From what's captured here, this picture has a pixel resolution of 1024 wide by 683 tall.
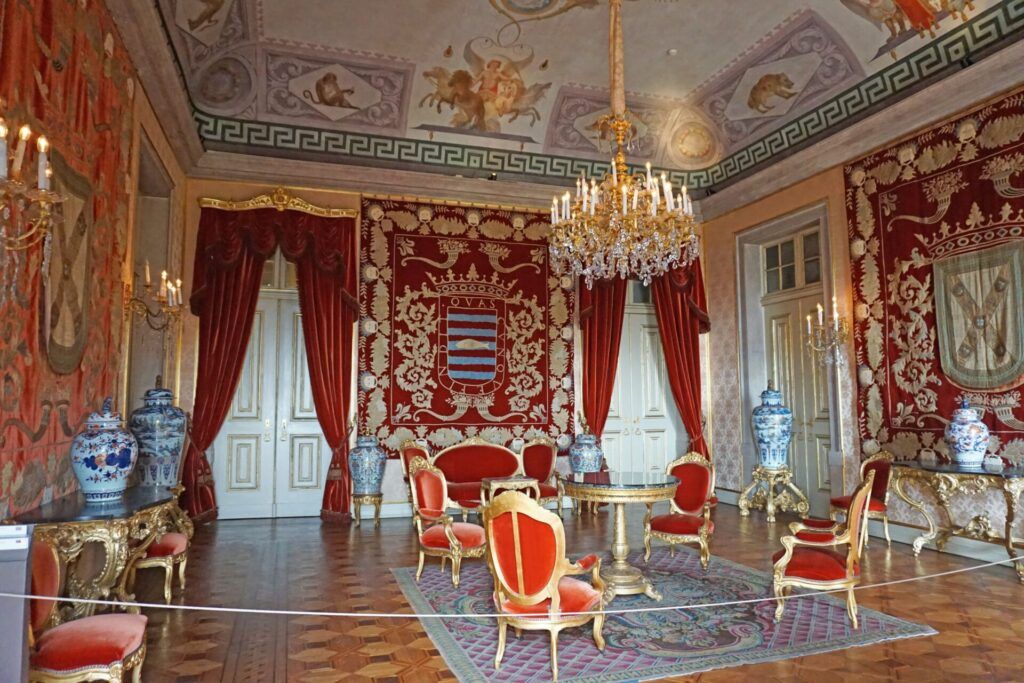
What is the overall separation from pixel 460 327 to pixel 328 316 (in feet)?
4.86

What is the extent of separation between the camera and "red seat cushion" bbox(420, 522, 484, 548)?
4.78 meters

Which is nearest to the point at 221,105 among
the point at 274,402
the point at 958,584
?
the point at 274,402

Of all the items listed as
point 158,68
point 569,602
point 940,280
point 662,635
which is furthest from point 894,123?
point 158,68

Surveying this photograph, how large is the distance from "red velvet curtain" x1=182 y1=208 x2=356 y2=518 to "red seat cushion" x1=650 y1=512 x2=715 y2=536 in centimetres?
352

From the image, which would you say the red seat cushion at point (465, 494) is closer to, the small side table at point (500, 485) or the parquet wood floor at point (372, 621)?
the small side table at point (500, 485)

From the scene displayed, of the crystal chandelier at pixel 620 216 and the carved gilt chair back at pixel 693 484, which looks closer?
the crystal chandelier at pixel 620 216

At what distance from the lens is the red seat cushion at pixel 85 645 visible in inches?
96.0

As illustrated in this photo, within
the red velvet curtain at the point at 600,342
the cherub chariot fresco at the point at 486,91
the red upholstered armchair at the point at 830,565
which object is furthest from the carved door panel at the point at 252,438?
the red upholstered armchair at the point at 830,565

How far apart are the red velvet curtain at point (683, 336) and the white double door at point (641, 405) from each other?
0.35m

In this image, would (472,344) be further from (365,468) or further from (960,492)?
(960,492)

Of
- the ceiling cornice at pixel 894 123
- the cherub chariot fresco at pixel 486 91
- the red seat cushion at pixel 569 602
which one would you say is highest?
the cherub chariot fresco at pixel 486 91

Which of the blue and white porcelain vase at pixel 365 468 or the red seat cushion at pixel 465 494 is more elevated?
the blue and white porcelain vase at pixel 365 468

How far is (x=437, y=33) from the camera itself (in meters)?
6.85

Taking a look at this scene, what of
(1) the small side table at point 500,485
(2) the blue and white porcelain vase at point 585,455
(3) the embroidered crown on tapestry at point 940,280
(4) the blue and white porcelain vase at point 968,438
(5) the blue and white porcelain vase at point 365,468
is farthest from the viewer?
(2) the blue and white porcelain vase at point 585,455
